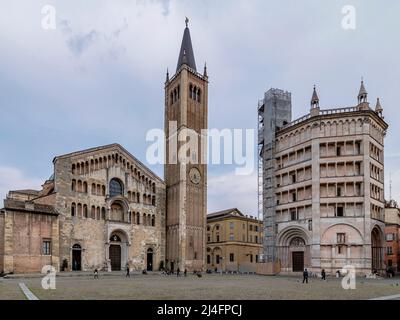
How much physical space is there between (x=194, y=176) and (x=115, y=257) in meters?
15.9

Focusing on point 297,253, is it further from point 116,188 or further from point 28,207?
point 28,207

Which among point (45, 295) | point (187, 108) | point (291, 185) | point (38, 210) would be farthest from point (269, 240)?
point (45, 295)

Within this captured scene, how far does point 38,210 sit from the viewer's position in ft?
155

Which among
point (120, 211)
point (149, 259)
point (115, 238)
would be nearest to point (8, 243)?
point (115, 238)

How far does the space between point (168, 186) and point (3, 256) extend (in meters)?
25.4

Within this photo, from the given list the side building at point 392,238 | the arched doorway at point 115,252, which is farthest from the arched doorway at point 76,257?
the side building at point 392,238

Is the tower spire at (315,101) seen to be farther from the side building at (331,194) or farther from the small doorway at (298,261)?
the small doorway at (298,261)

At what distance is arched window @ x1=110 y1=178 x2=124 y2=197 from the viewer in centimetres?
5647

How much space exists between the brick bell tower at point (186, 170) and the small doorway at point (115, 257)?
24.9ft

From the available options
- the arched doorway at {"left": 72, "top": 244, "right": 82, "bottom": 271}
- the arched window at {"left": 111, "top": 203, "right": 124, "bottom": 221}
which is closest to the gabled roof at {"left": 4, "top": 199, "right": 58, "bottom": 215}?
the arched doorway at {"left": 72, "top": 244, "right": 82, "bottom": 271}

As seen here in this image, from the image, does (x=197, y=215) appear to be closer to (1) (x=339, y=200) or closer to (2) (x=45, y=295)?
(1) (x=339, y=200)

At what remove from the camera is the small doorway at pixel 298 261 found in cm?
5225
